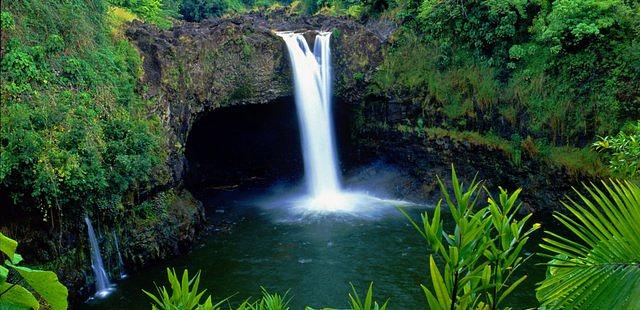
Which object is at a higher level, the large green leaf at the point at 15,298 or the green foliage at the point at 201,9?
the green foliage at the point at 201,9

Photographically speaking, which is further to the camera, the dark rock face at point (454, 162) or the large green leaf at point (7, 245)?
the dark rock face at point (454, 162)

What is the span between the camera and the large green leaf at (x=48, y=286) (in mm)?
1765

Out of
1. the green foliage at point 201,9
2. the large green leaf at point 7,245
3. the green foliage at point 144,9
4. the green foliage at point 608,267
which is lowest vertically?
the green foliage at point 608,267

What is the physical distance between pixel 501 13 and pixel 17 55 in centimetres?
1198

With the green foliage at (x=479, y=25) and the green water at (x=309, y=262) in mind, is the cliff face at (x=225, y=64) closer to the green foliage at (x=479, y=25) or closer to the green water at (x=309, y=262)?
the green foliage at (x=479, y=25)

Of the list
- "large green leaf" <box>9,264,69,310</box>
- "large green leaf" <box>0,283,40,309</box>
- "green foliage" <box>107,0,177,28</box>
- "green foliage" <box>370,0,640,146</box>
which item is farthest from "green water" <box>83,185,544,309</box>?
"large green leaf" <box>0,283,40,309</box>

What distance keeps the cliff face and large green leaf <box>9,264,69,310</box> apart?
1074 centimetres

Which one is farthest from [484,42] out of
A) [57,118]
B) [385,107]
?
[57,118]

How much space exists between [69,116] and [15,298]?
28.1 feet

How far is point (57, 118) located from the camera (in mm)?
9102

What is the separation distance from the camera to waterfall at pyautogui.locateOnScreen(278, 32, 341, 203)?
16297 millimetres

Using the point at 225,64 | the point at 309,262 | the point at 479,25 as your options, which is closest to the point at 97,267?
the point at 309,262

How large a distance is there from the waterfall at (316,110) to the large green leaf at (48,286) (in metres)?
14.5

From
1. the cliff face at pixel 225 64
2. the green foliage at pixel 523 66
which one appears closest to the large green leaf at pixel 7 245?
the cliff face at pixel 225 64
